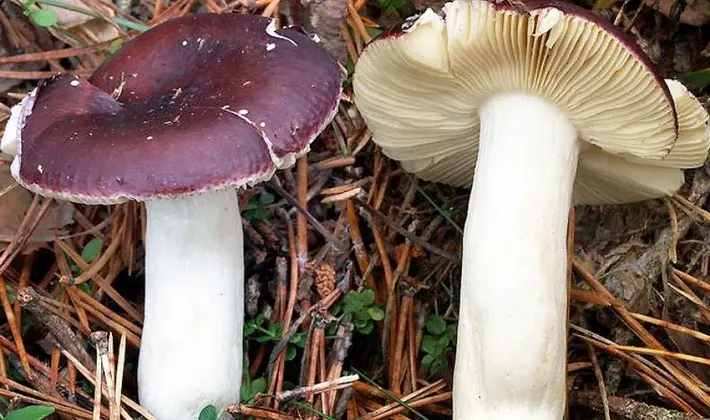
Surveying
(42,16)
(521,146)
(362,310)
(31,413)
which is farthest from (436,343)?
(42,16)

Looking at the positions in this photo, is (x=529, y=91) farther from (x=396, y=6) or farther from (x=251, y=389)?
(x=251, y=389)

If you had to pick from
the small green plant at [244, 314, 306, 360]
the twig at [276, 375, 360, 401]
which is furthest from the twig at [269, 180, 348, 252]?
the twig at [276, 375, 360, 401]

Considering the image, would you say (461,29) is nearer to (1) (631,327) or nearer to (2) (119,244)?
(1) (631,327)

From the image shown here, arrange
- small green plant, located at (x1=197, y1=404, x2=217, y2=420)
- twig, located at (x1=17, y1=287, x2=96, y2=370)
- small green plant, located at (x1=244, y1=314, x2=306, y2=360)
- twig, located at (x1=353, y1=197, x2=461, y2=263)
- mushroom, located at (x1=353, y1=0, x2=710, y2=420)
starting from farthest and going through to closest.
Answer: twig, located at (x1=353, y1=197, x2=461, y2=263)
small green plant, located at (x1=244, y1=314, x2=306, y2=360)
twig, located at (x1=17, y1=287, x2=96, y2=370)
small green plant, located at (x1=197, y1=404, x2=217, y2=420)
mushroom, located at (x1=353, y1=0, x2=710, y2=420)

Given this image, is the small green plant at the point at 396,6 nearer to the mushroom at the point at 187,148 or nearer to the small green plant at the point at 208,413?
the mushroom at the point at 187,148

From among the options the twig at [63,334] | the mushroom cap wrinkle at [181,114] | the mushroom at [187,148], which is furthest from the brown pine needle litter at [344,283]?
the mushroom cap wrinkle at [181,114]

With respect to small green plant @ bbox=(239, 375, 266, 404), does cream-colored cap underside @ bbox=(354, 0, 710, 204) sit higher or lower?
higher

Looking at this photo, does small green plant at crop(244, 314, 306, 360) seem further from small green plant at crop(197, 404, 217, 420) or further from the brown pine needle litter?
small green plant at crop(197, 404, 217, 420)
